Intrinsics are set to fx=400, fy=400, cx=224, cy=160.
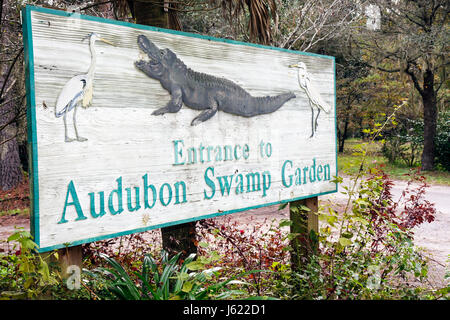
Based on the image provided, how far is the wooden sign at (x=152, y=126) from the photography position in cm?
202

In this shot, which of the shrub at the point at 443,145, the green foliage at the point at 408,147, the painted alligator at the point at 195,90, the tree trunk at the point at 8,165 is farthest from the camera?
the green foliage at the point at 408,147

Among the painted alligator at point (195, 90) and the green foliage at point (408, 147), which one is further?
the green foliage at point (408, 147)

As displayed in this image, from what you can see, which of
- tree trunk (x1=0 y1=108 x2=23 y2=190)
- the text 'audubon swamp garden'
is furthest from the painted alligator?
tree trunk (x1=0 y1=108 x2=23 y2=190)

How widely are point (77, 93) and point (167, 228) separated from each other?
1696 mm

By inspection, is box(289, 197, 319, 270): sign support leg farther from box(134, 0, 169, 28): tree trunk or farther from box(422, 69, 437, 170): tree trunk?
box(422, 69, 437, 170): tree trunk

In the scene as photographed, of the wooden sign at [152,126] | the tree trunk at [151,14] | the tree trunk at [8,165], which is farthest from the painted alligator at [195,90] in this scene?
the tree trunk at [8,165]

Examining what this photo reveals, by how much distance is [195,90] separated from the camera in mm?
2709

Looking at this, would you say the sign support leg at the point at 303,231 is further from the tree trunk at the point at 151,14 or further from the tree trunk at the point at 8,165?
the tree trunk at the point at 8,165

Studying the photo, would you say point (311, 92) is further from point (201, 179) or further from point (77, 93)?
point (77, 93)

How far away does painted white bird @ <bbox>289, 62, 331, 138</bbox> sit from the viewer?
3.47m

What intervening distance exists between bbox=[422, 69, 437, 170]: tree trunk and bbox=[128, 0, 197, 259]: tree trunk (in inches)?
531

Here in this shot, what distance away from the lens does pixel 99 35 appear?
88.0 inches

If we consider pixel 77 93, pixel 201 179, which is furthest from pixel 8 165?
pixel 77 93
